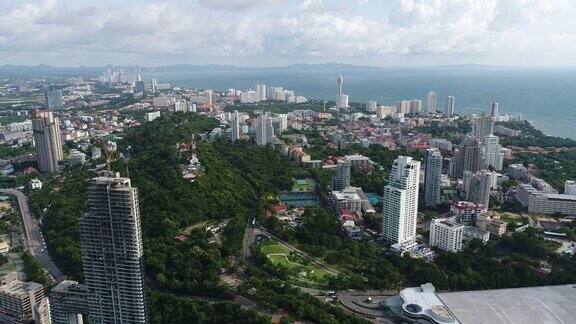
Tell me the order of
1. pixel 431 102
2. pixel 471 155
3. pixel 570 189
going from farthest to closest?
pixel 431 102 → pixel 471 155 → pixel 570 189

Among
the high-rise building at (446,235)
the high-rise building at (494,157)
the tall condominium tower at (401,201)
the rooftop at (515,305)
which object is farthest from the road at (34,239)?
the high-rise building at (494,157)

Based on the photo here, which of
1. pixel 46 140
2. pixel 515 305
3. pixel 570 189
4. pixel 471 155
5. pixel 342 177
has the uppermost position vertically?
pixel 46 140

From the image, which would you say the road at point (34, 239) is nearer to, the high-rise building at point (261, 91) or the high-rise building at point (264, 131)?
the high-rise building at point (264, 131)

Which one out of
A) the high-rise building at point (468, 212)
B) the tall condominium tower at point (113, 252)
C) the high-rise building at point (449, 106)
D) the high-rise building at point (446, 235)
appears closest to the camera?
the tall condominium tower at point (113, 252)

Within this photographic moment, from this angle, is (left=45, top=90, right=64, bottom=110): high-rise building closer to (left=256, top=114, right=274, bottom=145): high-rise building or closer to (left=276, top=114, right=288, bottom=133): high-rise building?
(left=276, top=114, right=288, bottom=133): high-rise building

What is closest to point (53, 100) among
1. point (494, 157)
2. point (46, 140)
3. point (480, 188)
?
point (46, 140)

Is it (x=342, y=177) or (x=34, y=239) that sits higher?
(x=342, y=177)

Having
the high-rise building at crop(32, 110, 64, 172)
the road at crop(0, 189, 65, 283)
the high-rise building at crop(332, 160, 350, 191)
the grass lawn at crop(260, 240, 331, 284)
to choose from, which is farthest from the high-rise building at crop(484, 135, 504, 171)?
the high-rise building at crop(32, 110, 64, 172)

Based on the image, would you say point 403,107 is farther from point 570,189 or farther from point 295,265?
point 295,265
